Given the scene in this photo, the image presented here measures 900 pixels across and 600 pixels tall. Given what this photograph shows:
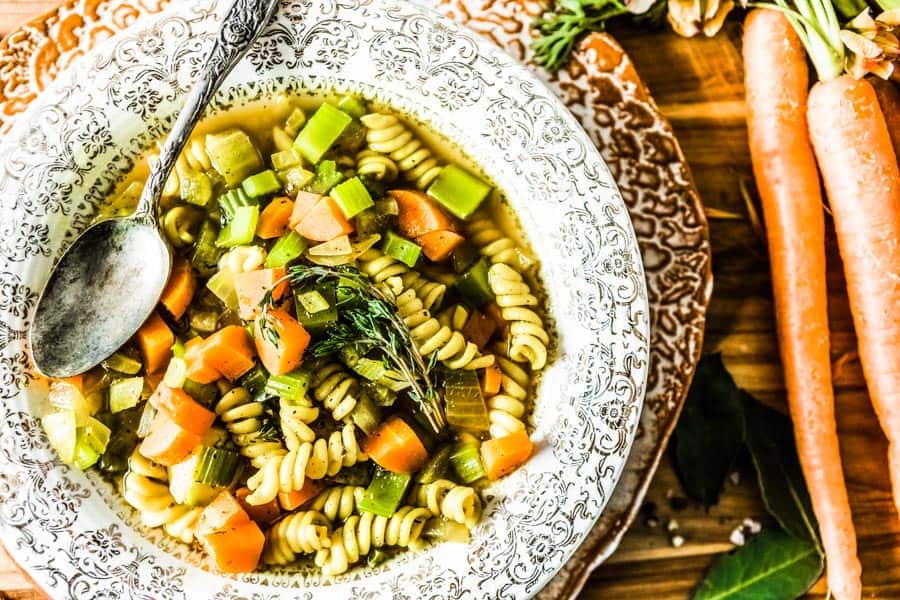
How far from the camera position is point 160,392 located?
11.8 feet

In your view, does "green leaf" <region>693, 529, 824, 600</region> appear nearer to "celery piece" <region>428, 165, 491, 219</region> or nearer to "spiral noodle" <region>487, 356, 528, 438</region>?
"spiral noodle" <region>487, 356, 528, 438</region>

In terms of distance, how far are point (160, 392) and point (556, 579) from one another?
1982 millimetres

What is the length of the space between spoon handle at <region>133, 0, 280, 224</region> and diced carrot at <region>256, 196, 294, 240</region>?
0.45 m

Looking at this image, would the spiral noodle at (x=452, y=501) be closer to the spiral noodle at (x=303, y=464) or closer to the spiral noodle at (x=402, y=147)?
the spiral noodle at (x=303, y=464)

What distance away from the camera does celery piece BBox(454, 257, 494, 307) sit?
382cm

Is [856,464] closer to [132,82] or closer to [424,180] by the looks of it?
[424,180]

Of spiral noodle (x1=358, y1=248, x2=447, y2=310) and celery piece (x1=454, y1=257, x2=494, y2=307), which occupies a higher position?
spiral noodle (x1=358, y1=248, x2=447, y2=310)

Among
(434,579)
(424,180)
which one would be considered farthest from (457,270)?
(434,579)

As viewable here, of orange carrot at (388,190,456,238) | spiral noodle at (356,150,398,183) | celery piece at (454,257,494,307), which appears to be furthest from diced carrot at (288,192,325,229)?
celery piece at (454,257,494,307)

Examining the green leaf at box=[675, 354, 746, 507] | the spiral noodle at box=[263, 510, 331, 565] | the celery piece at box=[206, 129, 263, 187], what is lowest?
the green leaf at box=[675, 354, 746, 507]

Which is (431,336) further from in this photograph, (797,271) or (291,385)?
(797,271)

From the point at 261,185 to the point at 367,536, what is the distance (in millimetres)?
1632

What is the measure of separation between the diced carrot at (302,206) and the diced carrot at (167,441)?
101 centimetres

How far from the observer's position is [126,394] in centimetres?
365
